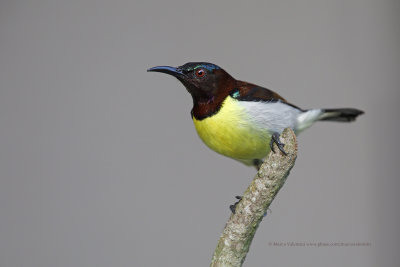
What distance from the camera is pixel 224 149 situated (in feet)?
5.10

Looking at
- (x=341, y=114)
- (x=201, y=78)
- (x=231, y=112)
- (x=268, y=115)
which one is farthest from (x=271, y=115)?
(x=341, y=114)

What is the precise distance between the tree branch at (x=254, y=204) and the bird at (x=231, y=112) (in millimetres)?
163

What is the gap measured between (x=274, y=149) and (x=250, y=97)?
0.94 ft

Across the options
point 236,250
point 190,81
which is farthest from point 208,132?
point 236,250

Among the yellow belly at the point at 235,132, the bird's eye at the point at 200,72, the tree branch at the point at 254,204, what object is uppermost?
the bird's eye at the point at 200,72

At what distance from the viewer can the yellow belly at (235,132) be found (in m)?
1.50

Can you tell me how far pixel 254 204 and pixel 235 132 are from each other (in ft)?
0.93

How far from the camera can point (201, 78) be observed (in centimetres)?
155

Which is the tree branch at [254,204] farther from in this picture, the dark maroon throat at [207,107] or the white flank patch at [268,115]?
the dark maroon throat at [207,107]

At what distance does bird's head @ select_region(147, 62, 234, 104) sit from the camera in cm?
154

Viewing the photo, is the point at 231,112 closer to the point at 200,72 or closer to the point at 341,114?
the point at 200,72

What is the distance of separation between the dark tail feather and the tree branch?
52cm

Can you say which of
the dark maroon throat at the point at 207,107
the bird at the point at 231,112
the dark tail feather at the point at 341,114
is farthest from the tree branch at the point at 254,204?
the dark tail feather at the point at 341,114

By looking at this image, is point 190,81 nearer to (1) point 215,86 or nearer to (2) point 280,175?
(1) point 215,86
